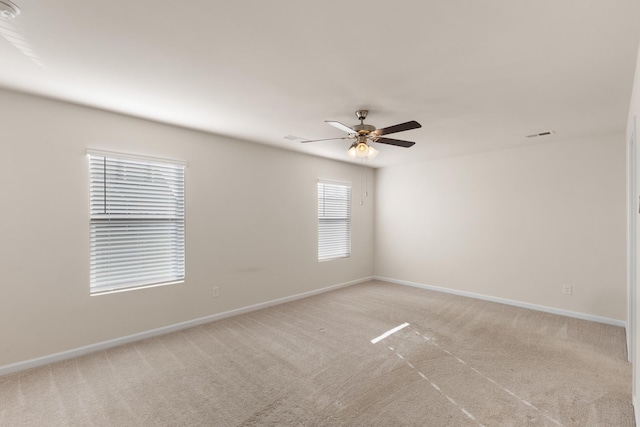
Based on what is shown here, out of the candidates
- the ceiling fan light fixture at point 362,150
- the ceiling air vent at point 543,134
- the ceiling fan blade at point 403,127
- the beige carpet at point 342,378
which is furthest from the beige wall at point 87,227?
the ceiling air vent at point 543,134

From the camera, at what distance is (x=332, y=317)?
4.14m

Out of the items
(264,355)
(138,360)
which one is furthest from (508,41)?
(138,360)

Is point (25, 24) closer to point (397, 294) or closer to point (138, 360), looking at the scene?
point (138, 360)

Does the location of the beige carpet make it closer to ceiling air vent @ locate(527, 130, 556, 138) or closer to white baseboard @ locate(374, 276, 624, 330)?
white baseboard @ locate(374, 276, 624, 330)

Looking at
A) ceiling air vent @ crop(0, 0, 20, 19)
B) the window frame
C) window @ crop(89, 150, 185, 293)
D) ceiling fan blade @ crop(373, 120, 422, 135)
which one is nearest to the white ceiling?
ceiling air vent @ crop(0, 0, 20, 19)

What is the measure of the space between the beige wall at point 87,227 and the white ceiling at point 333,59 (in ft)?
Result: 1.15

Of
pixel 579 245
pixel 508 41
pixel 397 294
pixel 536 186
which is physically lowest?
pixel 397 294

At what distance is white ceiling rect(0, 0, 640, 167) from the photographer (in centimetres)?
164

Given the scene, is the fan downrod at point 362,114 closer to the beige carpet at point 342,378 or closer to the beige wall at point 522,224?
the beige carpet at point 342,378

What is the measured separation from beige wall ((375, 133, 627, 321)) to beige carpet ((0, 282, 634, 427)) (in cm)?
69

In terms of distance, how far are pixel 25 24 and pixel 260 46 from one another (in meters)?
1.33

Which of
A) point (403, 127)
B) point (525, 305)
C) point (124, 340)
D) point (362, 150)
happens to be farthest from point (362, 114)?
point (525, 305)

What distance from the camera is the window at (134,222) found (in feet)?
10.4

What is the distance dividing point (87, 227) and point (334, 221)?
380 cm
